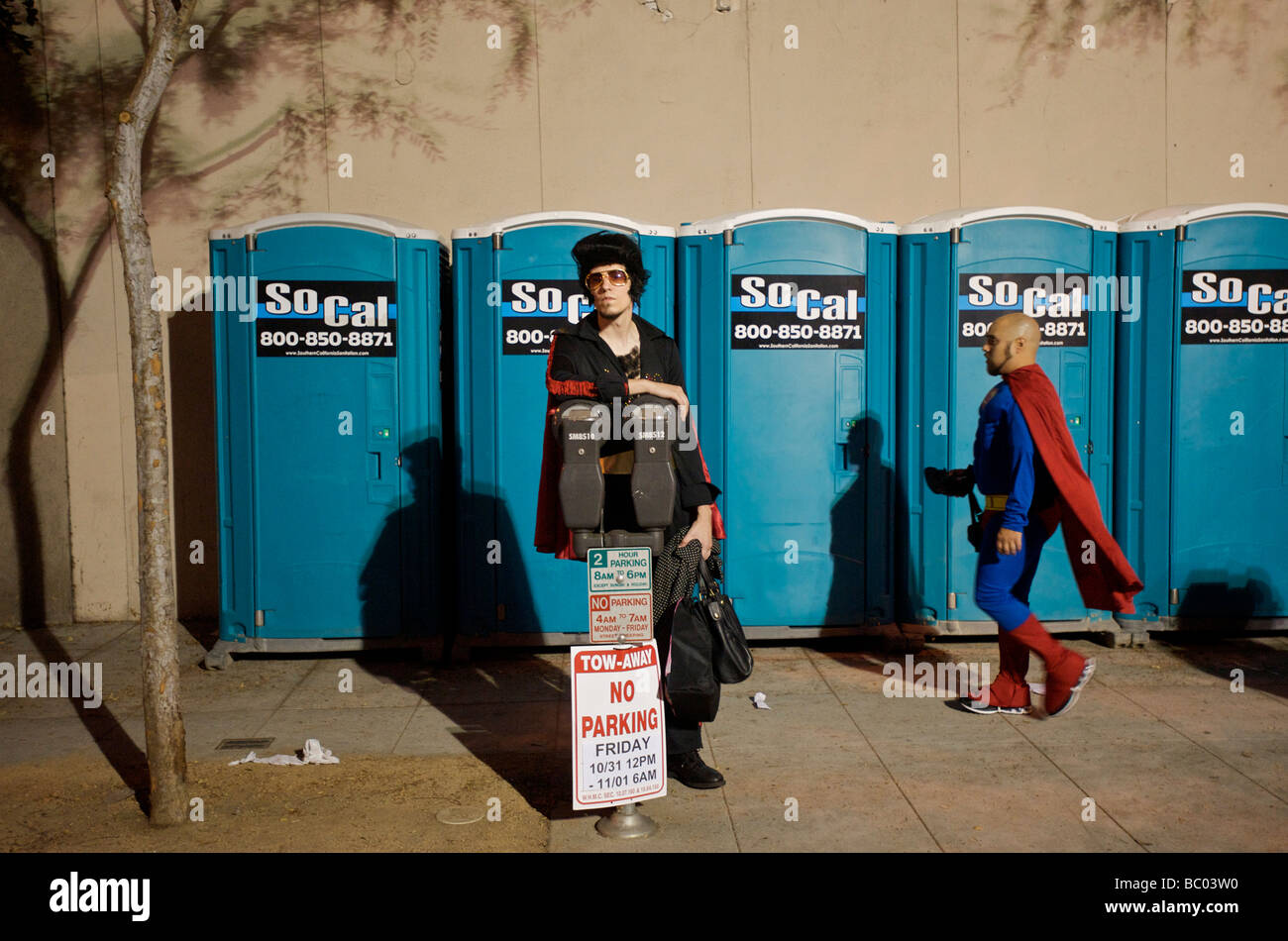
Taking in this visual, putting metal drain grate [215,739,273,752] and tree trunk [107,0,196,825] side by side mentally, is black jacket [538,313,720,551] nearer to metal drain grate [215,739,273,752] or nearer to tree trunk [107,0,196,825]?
tree trunk [107,0,196,825]

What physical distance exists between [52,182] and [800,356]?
5.31m

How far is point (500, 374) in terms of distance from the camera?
6.39 metres

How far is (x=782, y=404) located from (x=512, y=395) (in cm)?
158

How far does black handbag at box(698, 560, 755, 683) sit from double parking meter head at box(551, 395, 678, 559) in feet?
1.58

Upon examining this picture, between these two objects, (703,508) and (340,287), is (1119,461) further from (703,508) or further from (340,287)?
(340,287)

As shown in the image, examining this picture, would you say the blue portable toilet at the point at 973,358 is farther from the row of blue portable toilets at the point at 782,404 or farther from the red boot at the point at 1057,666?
the red boot at the point at 1057,666

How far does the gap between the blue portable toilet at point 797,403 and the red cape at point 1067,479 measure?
1.44 m

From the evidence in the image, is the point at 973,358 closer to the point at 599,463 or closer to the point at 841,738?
the point at 841,738

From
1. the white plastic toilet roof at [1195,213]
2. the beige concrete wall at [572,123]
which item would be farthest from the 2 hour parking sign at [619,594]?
the beige concrete wall at [572,123]

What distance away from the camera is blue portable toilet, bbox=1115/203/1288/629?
6.48 meters

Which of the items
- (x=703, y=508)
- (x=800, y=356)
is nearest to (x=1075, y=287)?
(x=800, y=356)

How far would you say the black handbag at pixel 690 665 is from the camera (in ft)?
13.4

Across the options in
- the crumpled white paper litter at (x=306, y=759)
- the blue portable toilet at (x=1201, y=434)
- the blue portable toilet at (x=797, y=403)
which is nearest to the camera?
the crumpled white paper litter at (x=306, y=759)

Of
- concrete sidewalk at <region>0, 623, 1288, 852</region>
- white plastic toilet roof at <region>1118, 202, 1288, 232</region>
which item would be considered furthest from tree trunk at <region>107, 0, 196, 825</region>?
white plastic toilet roof at <region>1118, 202, 1288, 232</region>
